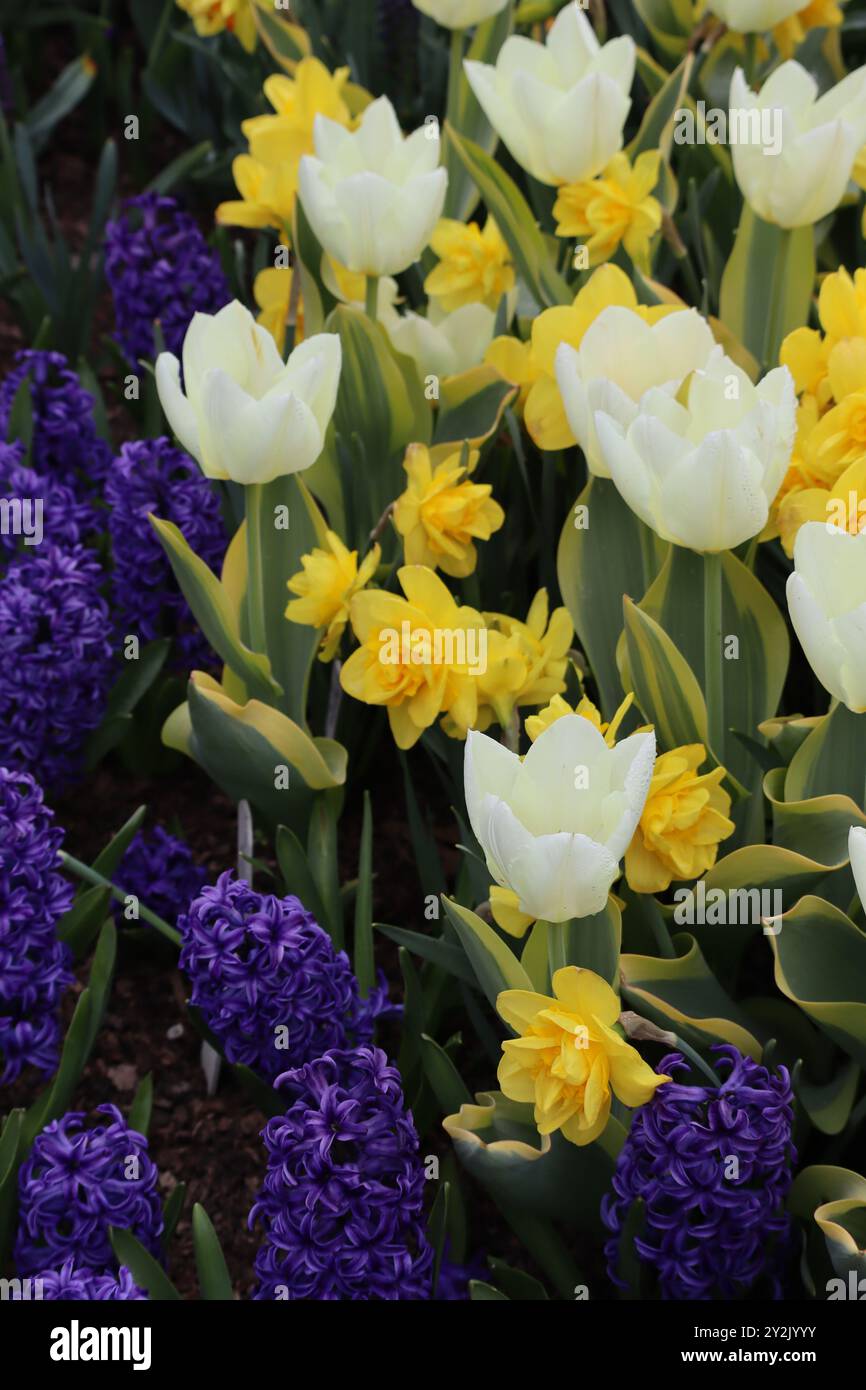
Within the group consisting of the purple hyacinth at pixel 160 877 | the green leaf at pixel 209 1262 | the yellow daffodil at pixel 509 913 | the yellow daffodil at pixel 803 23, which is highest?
the yellow daffodil at pixel 803 23

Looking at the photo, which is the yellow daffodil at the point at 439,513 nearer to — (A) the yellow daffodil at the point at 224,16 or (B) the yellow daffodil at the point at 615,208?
(B) the yellow daffodil at the point at 615,208

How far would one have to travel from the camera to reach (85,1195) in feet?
4.21

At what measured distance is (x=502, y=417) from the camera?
1.83 meters

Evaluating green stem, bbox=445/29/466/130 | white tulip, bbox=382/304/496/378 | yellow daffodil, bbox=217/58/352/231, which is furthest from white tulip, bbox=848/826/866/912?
green stem, bbox=445/29/466/130

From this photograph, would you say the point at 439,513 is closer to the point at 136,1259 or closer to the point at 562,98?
the point at 562,98

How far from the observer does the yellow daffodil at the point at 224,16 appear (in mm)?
2527

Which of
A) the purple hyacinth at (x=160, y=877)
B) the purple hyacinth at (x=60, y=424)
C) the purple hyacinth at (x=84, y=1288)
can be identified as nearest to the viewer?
the purple hyacinth at (x=84, y=1288)

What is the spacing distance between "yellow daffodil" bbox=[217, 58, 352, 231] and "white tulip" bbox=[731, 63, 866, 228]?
0.58m

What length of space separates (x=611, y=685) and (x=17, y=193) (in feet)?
5.26

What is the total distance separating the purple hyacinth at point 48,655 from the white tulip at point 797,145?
88 centimetres

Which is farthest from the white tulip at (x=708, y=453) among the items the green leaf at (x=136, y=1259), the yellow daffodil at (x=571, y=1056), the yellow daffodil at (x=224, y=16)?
the yellow daffodil at (x=224, y=16)

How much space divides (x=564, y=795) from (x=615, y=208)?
38.5 inches

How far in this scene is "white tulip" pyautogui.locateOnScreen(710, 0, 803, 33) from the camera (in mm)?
2055

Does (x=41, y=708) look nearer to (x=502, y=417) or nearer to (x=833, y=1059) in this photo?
(x=502, y=417)
